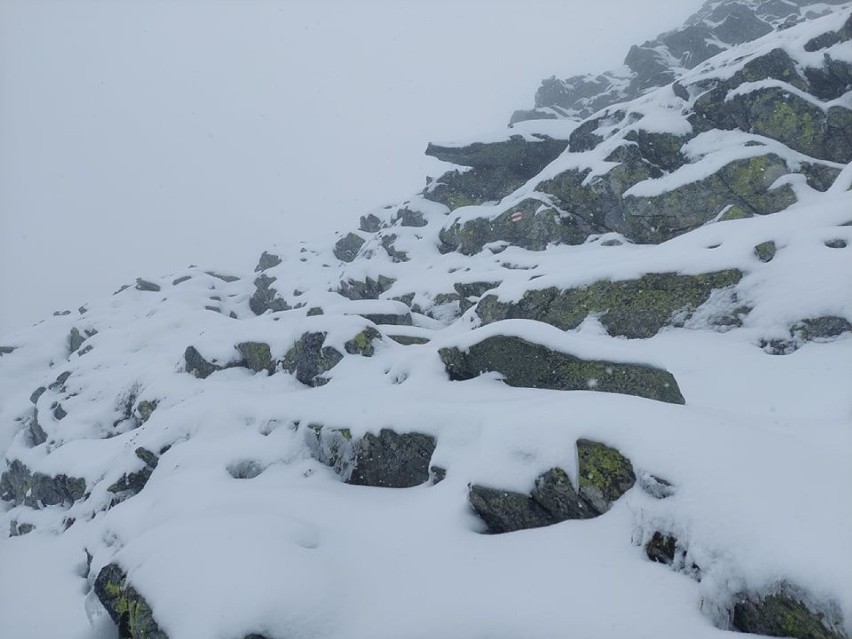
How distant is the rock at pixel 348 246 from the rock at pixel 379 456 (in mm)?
41739

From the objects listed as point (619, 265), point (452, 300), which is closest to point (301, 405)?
point (619, 265)

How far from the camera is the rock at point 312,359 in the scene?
16.8 m

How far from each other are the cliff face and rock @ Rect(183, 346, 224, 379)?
162 millimetres

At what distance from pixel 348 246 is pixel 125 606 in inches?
1877

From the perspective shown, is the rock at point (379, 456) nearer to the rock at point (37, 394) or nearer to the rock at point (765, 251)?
the rock at point (765, 251)

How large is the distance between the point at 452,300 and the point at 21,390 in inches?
1607

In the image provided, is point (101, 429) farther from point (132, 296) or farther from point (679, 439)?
point (132, 296)

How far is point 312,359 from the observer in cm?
1734

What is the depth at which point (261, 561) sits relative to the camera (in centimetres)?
649

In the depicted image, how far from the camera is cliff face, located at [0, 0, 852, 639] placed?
5602mm

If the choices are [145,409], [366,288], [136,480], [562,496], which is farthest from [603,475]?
[366,288]

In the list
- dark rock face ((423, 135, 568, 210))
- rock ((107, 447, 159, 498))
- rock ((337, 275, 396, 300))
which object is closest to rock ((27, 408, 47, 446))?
rock ((107, 447, 159, 498))

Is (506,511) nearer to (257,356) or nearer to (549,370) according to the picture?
(549,370)

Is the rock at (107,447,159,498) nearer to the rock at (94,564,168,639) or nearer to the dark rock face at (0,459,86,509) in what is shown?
the dark rock face at (0,459,86,509)
